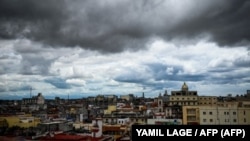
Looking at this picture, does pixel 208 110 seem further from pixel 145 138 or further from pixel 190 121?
pixel 145 138

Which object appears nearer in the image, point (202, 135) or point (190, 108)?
point (202, 135)

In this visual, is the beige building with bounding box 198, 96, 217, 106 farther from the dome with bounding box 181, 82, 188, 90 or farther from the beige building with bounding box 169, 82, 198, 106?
the dome with bounding box 181, 82, 188, 90

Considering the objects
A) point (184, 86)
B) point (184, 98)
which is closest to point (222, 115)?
point (184, 98)

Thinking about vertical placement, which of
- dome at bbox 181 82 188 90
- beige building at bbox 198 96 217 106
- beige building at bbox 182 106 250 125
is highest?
dome at bbox 181 82 188 90

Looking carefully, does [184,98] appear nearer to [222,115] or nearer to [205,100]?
[205,100]

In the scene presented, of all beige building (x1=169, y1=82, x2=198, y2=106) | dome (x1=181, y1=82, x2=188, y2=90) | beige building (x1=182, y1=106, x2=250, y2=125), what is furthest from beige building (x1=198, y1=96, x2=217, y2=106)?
beige building (x1=182, y1=106, x2=250, y2=125)

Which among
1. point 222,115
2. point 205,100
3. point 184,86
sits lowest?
point 222,115

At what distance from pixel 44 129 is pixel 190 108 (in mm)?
25880

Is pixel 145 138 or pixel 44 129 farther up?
pixel 145 138

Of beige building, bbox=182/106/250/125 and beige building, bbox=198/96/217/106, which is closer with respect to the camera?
beige building, bbox=182/106/250/125

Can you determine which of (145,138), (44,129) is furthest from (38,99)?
(145,138)

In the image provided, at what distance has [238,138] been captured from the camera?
52.0 ft

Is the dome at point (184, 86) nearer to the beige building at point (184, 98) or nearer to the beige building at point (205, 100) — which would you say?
the beige building at point (184, 98)

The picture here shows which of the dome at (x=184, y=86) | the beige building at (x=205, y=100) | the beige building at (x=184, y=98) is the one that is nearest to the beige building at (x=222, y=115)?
the beige building at (x=184, y=98)
